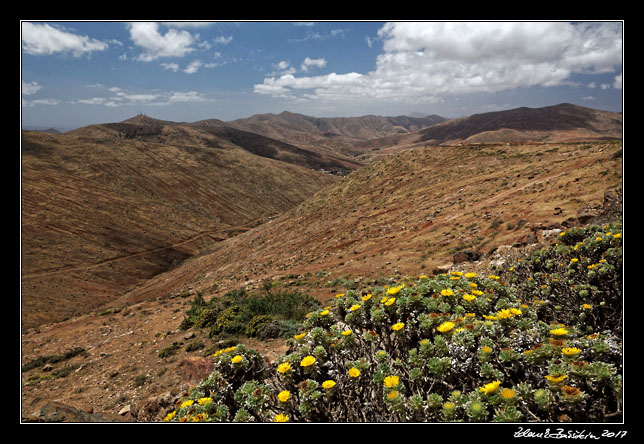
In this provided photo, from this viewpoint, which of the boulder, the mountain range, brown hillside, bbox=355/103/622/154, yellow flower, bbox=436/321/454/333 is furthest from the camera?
brown hillside, bbox=355/103/622/154

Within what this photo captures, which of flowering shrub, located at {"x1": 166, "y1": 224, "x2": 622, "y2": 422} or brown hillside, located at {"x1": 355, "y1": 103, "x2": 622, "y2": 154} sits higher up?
brown hillside, located at {"x1": 355, "y1": 103, "x2": 622, "y2": 154}

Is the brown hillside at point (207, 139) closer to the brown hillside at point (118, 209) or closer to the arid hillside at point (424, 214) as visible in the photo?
the brown hillside at point (118, 209)

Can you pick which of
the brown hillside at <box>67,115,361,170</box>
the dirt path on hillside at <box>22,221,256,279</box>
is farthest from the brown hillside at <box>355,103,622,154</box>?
the dirt path on hillside at <box>22,221,256,279</box>

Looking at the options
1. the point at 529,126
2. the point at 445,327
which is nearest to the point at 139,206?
the point at 445,327

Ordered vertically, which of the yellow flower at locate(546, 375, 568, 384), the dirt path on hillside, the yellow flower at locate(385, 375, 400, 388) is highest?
the yellow flower at locate(546, 375, 568, 384)

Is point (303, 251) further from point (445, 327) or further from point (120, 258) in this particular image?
point (120, 258)

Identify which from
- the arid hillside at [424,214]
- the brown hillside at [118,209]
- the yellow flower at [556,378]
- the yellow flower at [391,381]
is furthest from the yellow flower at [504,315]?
the brown hillside at [118,209]

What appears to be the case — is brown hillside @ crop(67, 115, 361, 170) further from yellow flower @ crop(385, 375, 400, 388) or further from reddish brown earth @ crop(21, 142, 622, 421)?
yellow flower @ crop(385, 375, 400, 388)
